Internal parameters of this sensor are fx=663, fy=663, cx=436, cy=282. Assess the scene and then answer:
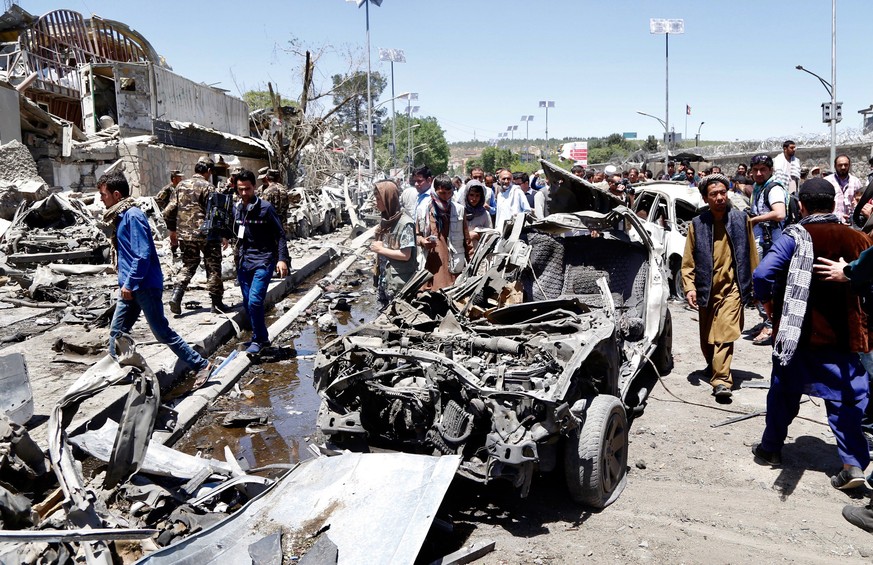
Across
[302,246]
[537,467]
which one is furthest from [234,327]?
[302,246]

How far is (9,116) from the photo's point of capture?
55.2ft

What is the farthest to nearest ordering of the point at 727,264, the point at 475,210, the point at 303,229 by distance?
1. the point at 303,229
2. the point at 475,210
3. the point at 727,264

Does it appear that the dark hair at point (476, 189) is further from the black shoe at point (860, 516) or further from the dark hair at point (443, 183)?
the black shoe at point (860, 516)

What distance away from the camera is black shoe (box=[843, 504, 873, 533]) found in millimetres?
3621

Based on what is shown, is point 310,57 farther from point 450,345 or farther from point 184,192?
A: point 450,345

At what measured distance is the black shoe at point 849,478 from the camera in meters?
3.99

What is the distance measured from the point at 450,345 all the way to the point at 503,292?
5.64 ft

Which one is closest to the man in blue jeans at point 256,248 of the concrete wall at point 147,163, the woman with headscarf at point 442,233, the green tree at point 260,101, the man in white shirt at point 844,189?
the woman with headscarf at point 442,233

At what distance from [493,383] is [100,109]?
26136 millimetres

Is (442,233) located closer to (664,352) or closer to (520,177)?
(664,352)

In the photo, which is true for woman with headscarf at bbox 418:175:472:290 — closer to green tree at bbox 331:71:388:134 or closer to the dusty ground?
the dusty ground

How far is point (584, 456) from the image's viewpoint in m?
3.72

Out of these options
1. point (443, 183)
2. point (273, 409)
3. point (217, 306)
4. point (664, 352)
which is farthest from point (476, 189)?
point (273, 409)

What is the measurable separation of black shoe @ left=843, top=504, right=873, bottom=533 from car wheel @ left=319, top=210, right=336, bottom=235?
60.5 feet
